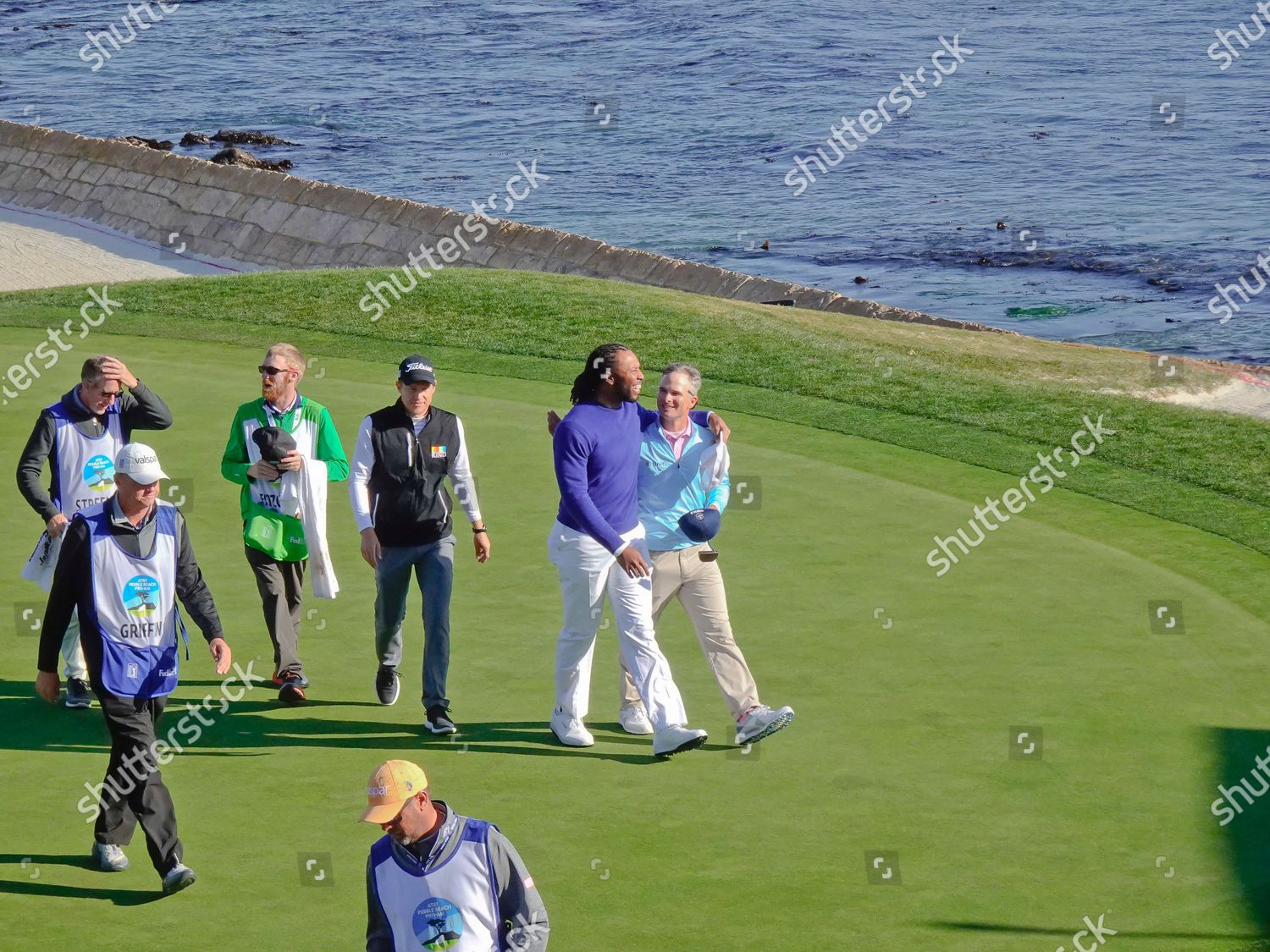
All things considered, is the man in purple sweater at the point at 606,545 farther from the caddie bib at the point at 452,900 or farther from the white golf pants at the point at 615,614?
the caddie bib at the point at 452,900

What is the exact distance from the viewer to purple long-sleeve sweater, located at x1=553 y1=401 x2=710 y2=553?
29.0ft

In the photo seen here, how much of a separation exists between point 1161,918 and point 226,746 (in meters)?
4.93

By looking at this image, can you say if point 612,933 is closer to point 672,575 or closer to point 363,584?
point 672,575

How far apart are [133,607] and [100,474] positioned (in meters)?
2.16

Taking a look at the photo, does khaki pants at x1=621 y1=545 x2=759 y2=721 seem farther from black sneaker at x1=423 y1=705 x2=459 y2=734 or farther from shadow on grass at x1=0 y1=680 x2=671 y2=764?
black sneaker at x1=423 y1=705 x2=459 y2=734

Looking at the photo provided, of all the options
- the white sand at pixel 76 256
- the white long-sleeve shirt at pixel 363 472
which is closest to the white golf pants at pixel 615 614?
the white long-sleeve shirt at pixel 363 472

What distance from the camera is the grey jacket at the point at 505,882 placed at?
5.57m

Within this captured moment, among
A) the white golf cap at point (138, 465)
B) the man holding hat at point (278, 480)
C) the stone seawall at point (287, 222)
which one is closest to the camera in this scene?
the white golf cap at point (138, 465)

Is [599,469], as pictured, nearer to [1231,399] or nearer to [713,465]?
[713,465]

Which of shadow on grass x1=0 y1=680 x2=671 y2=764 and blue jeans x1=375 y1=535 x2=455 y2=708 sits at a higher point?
blue jeans x1=375 y1=535 x2=455 y2=708

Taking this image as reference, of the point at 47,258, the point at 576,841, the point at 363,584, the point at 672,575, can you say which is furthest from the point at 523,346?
the point at 47,258

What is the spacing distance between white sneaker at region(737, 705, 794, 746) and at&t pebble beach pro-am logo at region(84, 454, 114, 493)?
3.83 metres

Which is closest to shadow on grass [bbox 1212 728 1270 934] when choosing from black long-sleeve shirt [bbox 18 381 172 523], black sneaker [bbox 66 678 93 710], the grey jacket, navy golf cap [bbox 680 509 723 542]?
navy golf cap [bbox 680 509 723 542]

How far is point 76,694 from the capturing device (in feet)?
31.9
